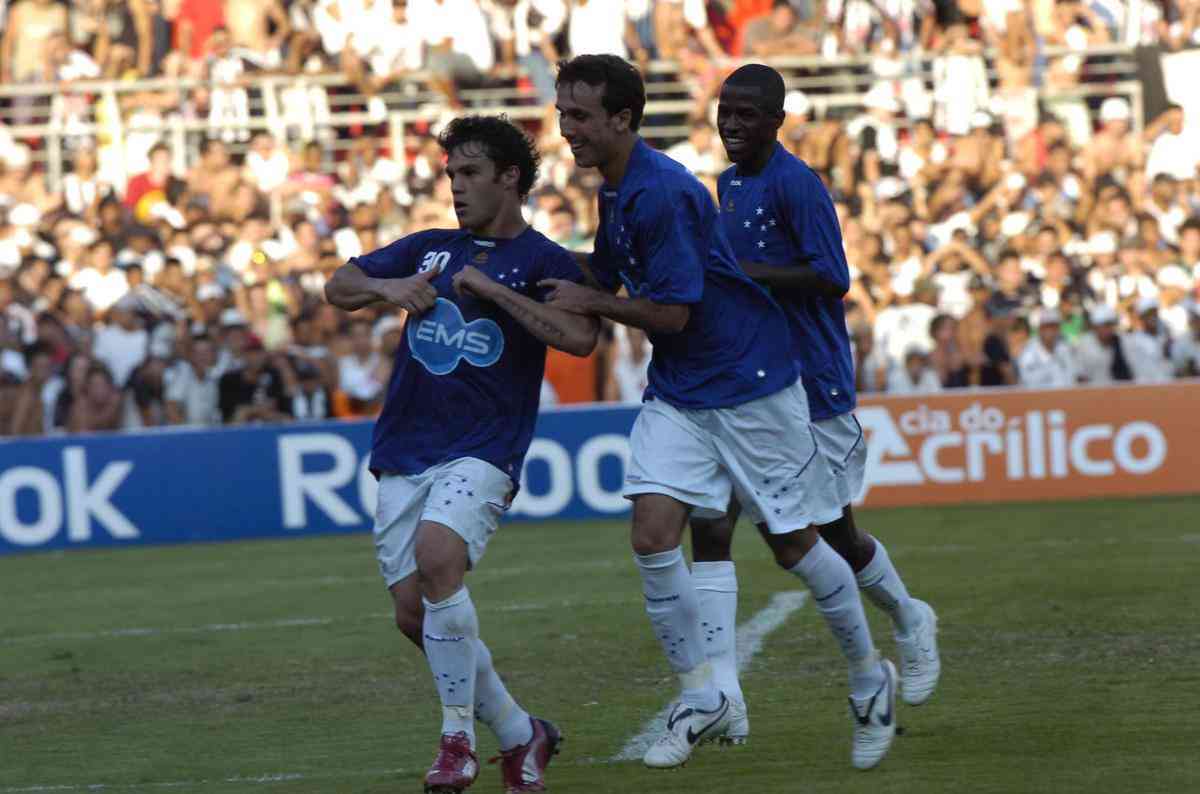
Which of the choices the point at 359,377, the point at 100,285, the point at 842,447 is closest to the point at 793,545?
the point at 842,447

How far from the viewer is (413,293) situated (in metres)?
6.31

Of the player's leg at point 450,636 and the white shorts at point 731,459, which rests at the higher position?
the white shorts at point 731,459

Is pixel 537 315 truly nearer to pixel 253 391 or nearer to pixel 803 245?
pixel 803 245

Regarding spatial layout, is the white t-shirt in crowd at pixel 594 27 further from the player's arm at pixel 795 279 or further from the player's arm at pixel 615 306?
the player's arm at pixel 615 306

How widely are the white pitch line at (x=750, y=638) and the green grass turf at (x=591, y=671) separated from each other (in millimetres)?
80

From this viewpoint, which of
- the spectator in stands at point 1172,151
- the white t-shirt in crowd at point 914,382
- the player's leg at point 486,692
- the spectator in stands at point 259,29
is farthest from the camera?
the spectator in stands at point 259,29

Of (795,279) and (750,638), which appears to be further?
(750,638)

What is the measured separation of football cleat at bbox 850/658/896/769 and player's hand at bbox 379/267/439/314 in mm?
1862

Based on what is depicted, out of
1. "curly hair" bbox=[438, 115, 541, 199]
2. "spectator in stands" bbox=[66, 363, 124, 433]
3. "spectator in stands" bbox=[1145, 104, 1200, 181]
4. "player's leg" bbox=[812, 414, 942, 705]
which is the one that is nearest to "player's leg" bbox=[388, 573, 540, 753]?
"curly hair" bbox=[438, 115, 541, 199]

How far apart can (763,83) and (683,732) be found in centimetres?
219

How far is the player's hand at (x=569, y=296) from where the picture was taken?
6207 millimetres

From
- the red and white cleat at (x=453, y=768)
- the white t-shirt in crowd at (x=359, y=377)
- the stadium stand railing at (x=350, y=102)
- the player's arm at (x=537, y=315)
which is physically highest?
the stadium stand railing at (x=350, y=102)

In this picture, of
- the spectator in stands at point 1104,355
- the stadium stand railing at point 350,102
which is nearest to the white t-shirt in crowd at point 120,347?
the stadium stand railing at point 350,102

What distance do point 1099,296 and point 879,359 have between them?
241 cm
